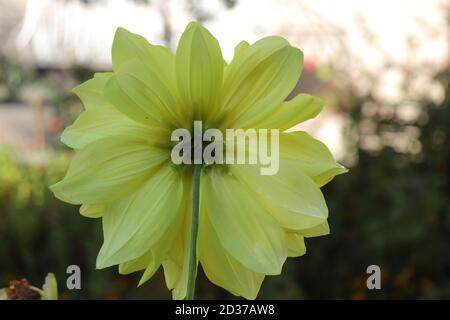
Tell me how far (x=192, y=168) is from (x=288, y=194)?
65mm

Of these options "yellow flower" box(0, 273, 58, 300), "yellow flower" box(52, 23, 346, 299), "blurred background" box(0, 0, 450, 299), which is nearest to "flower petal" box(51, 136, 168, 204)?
"yellow flower" box(52, 23, 346, 299)

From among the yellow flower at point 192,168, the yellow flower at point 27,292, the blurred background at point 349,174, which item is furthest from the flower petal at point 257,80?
the blurred background at point 349,174

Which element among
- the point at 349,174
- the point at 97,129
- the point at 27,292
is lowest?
the point at 27,292

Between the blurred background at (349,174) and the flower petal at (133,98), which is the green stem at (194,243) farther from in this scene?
the blurred background at (349,174)

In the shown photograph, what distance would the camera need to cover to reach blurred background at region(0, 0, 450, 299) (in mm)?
1873

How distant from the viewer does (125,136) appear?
37 cm

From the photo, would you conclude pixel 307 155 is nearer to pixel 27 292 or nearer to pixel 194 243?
pixel 194 243

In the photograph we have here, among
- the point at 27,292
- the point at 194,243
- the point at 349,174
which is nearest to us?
the point at 194,243

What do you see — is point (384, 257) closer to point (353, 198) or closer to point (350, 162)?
point (353, 198)

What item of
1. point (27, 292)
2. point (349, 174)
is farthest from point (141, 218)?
point (349, 174)

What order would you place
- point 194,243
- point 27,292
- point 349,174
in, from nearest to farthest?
point 194,243, point 27,292, point 349,174

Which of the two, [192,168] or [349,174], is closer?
[192,168]

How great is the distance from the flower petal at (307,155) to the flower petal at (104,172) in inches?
3.3

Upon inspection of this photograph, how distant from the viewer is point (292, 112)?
1.20 feet
